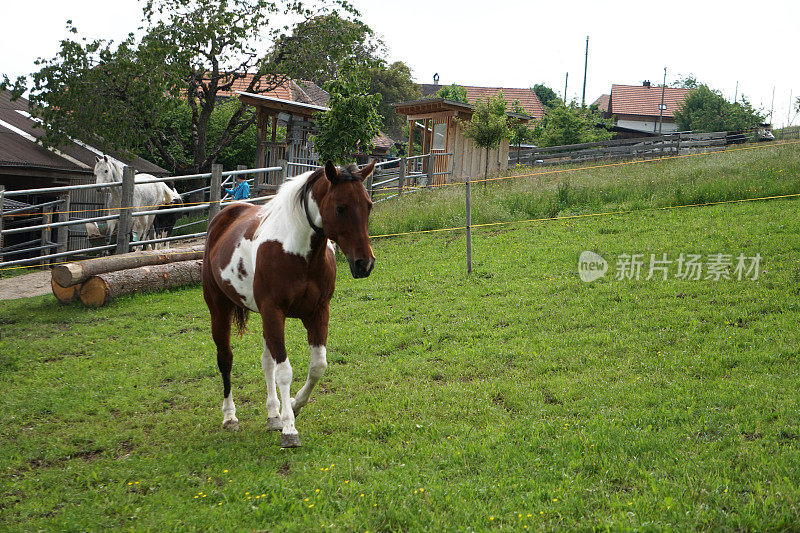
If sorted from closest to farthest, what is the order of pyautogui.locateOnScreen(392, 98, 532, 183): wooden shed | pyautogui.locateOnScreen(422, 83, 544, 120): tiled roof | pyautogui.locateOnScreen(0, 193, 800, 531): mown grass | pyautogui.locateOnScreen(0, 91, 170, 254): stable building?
1. pyautogui.locateOnScreen(0, 193, 800, 531): mown grass
2. pyautogui.locateOnScreen(0, 91, 170, 254): stable building
3. pyautogui.locateOnScreen(392, 98, 532, 183): wooden shed
4. pyautogui.locateOnScreen(422, 83, 544, 120): tiled roof

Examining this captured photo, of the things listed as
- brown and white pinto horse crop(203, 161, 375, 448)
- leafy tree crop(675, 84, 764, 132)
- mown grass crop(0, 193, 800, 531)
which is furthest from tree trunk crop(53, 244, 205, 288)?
leafy tree crop(675, 84, 764, 132)

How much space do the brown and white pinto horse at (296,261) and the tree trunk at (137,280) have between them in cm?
594

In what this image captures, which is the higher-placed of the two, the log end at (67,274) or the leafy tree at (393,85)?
the leafy tree at (393,85)

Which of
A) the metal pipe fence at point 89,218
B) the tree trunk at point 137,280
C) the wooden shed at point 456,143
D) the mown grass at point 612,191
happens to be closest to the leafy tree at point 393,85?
the wooden shed at point 456,143

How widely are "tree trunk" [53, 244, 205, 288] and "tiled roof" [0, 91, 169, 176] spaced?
21.5 ft

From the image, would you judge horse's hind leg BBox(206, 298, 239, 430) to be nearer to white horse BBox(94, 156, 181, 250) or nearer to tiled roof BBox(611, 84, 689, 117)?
white horse BBox(94, 156, 181, 250)

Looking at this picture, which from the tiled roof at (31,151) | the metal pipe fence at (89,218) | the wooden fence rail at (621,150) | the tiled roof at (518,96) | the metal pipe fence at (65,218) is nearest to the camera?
the metal pipe fence at (65,218)

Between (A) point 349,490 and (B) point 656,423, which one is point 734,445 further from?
(A) point 349,490

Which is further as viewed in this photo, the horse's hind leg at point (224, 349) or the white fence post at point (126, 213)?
the white fence post at point (126, 213)

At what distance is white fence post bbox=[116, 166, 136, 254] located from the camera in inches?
487

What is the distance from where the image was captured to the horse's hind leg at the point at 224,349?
5543 millimetres

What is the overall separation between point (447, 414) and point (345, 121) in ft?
30.4

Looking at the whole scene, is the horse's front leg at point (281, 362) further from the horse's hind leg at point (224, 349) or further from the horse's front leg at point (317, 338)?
the horse's hind leg at point (224, 349)

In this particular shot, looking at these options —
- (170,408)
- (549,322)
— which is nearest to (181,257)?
(170,408)
